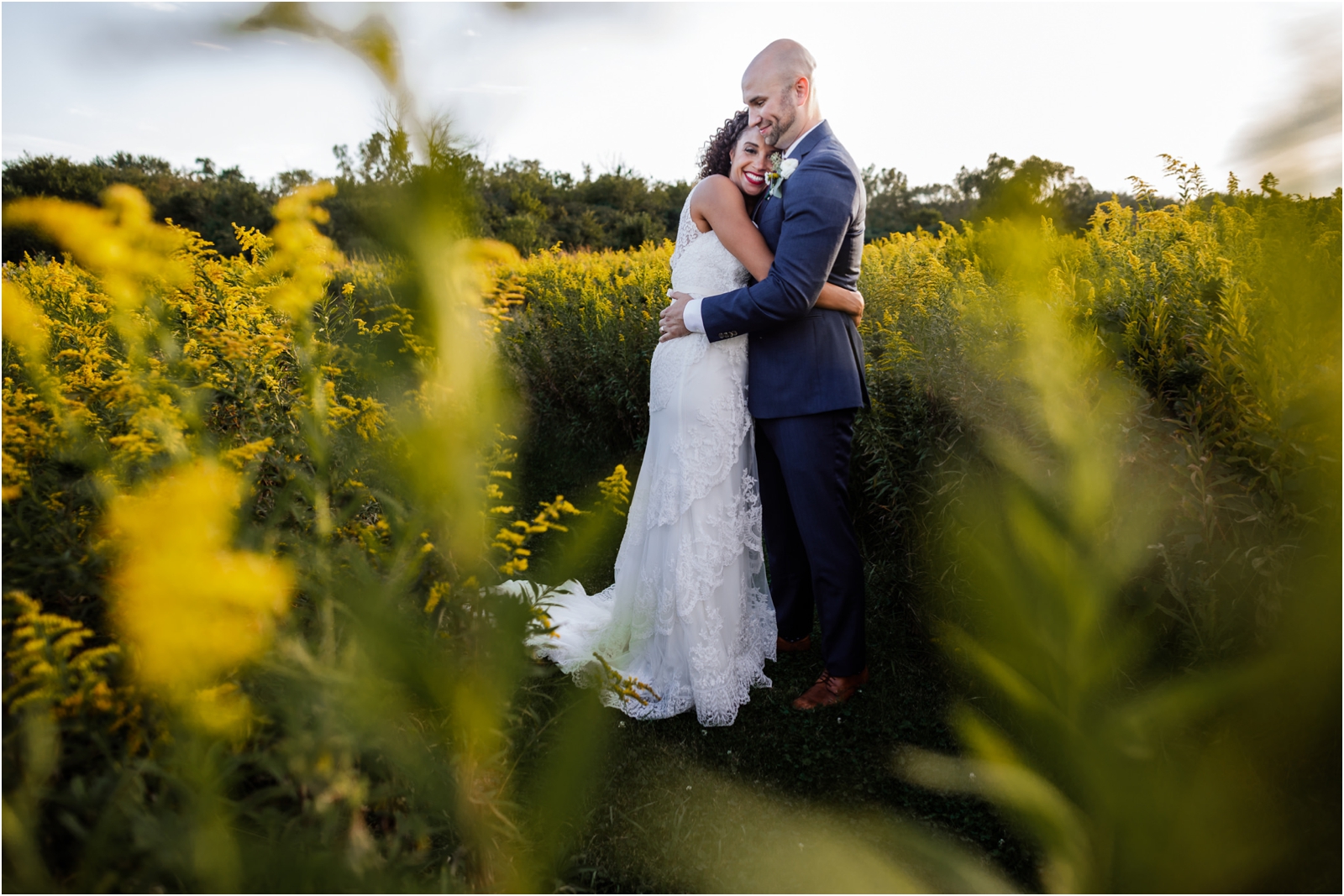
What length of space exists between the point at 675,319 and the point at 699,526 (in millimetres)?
797

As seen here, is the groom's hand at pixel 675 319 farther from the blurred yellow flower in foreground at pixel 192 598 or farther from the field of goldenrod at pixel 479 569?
the blurred yellow flower in foreground at pixel 192 598

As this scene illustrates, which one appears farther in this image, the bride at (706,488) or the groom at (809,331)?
the bride at (706,488)

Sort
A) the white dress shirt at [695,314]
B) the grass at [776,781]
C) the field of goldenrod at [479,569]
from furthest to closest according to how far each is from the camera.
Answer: the white dress shirt at [695,314], the grass at [776,781], the field of goldenrod at [479,569]

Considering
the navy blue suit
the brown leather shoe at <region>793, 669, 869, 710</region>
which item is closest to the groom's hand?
the navy blue suit

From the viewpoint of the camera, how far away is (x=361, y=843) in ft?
3.43

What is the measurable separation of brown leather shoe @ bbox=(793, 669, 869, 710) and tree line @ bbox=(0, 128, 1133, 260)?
1.79 meters

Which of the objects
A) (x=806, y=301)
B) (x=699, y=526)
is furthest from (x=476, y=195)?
(x=699, y=526)

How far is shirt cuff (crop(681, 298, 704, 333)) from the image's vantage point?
8.33 ft

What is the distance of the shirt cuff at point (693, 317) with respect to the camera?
100 inches

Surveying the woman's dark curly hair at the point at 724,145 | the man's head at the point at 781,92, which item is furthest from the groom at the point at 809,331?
the woman's dark curly hair at the point at 724,145

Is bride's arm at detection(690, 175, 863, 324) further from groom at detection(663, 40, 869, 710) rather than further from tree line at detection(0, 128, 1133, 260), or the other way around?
tree line at detection(0, 128, 1133, 260)

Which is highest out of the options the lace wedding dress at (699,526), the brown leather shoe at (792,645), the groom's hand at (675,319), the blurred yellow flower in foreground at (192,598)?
the groom's hand at (675,319)

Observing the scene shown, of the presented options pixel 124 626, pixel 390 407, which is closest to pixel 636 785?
pixel 124 626

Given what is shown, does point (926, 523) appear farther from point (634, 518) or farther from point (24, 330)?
point (24, 330)
